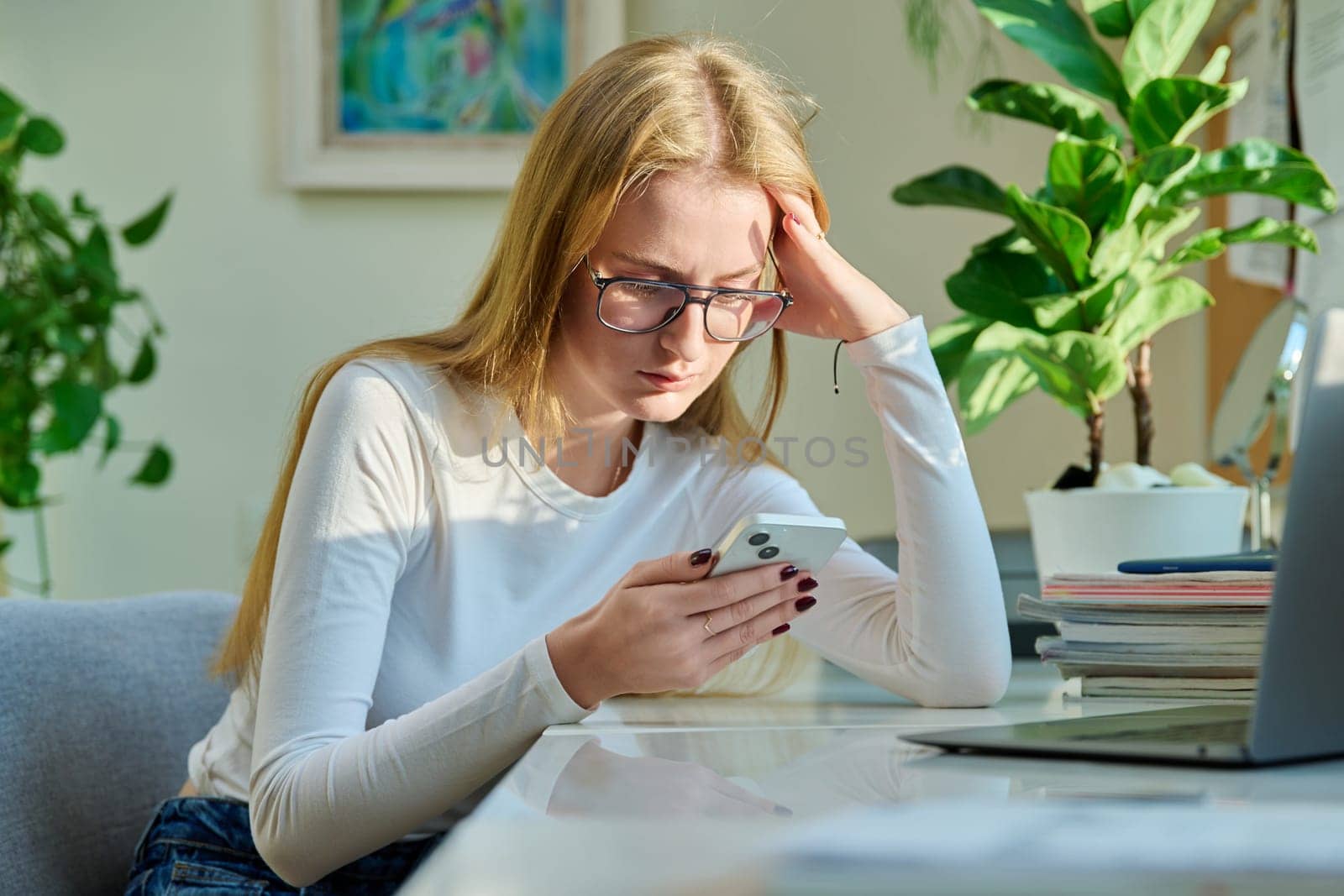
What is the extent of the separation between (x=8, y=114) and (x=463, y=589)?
51.8 inches

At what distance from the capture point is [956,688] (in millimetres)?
962

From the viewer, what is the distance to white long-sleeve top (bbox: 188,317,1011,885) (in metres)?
0.82

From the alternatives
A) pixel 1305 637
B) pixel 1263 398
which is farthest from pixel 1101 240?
pixel 1305 637

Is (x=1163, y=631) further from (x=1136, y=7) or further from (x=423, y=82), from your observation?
(x=423, y=82)

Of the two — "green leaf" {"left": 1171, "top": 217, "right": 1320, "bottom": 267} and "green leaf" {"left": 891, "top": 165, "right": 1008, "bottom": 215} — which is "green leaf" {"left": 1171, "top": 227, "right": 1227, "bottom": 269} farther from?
"green leaf" {"left": 891, "top": 165, "right": 1008, "bottom": 215}

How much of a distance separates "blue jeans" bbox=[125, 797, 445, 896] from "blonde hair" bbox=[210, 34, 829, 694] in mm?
116

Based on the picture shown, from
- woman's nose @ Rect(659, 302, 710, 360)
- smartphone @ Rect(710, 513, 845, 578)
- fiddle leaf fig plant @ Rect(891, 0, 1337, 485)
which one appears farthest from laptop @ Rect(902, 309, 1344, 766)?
fiddle leaf fig plant @ Rect(891, 0, 1337, 485)

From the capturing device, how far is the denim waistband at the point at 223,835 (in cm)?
96

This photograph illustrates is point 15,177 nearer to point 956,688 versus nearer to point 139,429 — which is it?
point 139,429

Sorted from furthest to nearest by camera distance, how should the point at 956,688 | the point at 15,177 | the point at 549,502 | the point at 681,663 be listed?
the point at 15,177 → the point at 549,502 → the point at 956,688 → the point at 681,663

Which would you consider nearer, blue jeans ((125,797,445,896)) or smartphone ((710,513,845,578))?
smartphone ((710,513,845,578))

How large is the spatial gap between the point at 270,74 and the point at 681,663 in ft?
5.65

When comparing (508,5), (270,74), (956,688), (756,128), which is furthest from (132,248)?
(956,688)

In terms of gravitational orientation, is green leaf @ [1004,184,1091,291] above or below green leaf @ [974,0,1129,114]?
below
